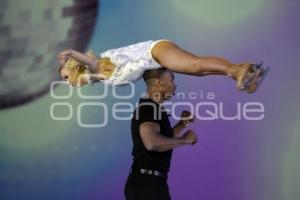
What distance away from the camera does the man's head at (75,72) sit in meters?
2.50

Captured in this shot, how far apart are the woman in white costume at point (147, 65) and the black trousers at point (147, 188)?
0.42 metres

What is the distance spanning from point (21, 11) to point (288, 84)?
1652 mm

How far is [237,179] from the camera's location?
3.15 metres

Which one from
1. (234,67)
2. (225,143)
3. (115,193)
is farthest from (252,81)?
(115,193)

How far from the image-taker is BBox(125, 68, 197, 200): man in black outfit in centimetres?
216

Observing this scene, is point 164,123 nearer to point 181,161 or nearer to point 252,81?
point 252,81

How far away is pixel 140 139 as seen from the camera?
2238mm

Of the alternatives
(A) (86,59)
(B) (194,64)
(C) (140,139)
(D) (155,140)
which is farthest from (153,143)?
(A) (86,59)

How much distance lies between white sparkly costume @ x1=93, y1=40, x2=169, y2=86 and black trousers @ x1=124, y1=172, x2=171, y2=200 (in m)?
0.42

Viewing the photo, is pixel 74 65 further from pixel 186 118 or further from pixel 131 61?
pixel 186 118

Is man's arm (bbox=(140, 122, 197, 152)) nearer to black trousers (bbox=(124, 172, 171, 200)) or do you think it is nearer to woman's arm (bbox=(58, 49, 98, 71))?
black trousers (bbox=(124, 172, 171, 200))

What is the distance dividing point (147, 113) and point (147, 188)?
305 millimetres

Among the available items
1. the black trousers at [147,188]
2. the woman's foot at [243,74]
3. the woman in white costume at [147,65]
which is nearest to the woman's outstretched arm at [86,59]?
the woman in white costume at [147,65]

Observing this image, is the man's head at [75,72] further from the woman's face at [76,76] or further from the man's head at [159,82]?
the man's head at [159,82]
